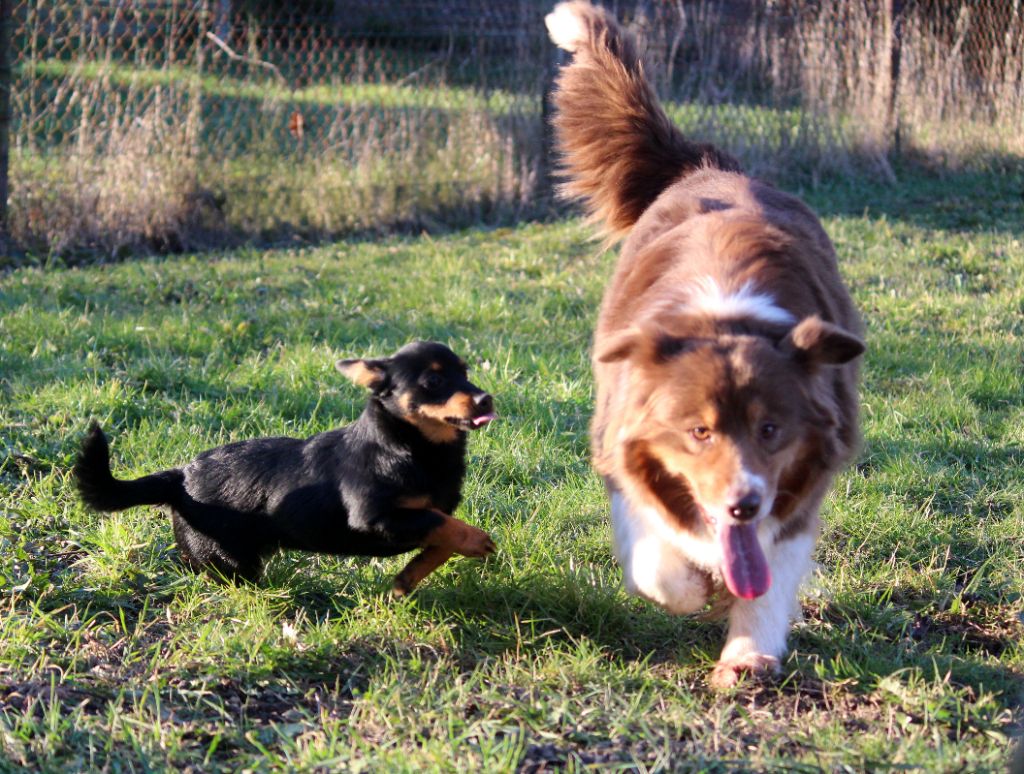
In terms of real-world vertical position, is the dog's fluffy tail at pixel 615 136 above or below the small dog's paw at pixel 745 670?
above

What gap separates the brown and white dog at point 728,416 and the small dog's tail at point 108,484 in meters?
1.37

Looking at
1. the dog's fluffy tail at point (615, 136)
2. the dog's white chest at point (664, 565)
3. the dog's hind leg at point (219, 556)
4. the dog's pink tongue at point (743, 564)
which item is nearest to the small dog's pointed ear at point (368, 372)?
the dog's hind leg at point (219, 556)

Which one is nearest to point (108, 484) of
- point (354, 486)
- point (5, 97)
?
point (354, 486)

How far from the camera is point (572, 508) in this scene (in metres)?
4.02

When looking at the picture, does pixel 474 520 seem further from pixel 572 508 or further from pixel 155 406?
pixel 155 406

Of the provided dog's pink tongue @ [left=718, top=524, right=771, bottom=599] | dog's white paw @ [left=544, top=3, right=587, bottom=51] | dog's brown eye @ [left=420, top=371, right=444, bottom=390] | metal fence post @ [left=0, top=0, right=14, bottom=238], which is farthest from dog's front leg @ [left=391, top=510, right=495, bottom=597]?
metal fence post @ [left=0, top=0, right=14, bottom=238]

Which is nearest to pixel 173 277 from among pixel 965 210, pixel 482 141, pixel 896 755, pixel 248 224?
pixel 248 224

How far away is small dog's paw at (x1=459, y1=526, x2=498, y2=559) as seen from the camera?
3.28 meters

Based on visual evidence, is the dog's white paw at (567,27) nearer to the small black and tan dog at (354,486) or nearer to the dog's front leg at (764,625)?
the small black and tan dog at (354,486)

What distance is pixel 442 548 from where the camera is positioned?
331 cm

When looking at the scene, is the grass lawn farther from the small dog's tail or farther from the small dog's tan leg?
the small dog's tail

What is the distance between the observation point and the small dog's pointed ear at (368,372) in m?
3.38

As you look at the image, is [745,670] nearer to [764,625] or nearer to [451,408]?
[764,625]

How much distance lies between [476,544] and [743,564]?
31.7 inches
